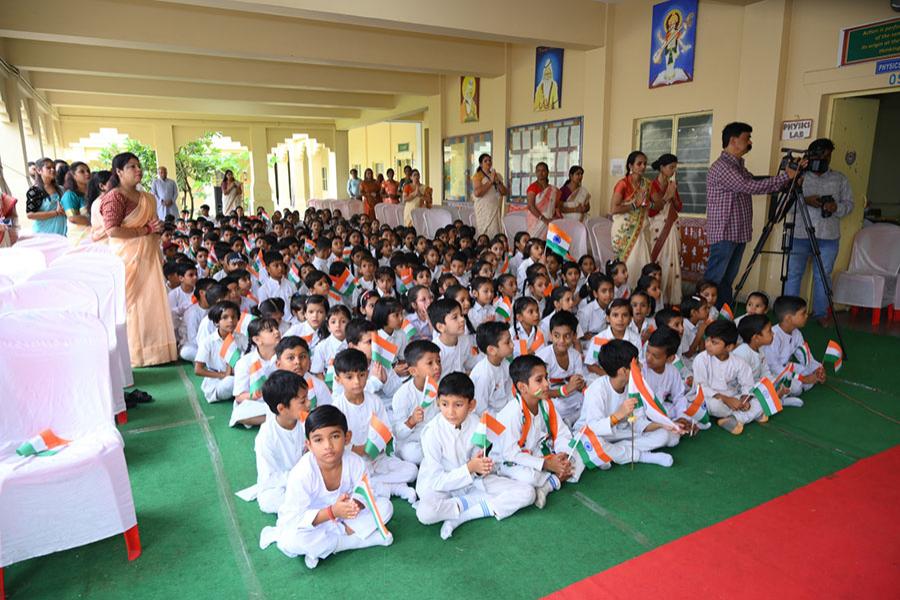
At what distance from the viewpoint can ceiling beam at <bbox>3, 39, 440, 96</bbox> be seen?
895cm

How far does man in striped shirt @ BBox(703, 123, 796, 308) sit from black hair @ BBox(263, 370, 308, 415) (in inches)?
151

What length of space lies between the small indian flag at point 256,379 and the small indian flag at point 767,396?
2618 mm

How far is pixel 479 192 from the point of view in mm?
7746

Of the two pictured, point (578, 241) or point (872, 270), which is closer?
point (872, 270)

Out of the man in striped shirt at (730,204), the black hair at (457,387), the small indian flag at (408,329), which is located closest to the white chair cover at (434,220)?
the man in striped shirt at (730,204)

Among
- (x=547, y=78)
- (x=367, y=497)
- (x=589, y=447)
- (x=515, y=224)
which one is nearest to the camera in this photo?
(x=367, y=497)

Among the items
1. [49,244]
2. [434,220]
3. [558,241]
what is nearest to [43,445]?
[49,244]

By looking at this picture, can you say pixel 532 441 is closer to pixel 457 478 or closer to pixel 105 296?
pixel 457 478

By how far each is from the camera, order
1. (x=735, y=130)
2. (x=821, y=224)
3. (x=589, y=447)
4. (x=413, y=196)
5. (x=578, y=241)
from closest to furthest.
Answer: (x=589, y=447)
(x=735, y=130)
(x=821, y=224)
(x=578, y=241)
(x=413, y=196)

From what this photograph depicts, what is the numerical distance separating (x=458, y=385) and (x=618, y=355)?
0.93 meters

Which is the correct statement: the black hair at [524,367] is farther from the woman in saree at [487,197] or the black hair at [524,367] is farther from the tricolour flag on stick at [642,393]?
the woman in saree at [487,197]

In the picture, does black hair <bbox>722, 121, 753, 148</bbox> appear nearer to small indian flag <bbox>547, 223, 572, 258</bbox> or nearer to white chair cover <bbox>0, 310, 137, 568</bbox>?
small indian flag <bbox>547, 223, 572, 258</bbox>

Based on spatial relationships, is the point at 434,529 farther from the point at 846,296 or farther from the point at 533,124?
the point at 533,124

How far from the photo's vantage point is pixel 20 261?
398 centimetres
